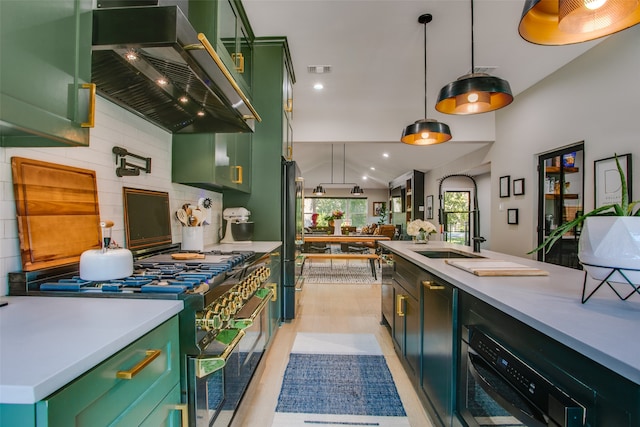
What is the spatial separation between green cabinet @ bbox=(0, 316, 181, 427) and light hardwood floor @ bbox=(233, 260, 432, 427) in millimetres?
1017

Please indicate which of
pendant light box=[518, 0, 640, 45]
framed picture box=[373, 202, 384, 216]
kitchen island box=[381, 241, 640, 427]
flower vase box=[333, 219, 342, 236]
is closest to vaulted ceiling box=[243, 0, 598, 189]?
pendant light box=[518, 0, 640, 45]

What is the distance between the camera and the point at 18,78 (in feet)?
2.43

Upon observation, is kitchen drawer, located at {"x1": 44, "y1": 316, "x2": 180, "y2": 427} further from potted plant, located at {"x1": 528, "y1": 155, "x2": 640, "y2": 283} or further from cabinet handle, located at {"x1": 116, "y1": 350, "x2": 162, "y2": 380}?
potted plant, located at {"x1": 528, "y1": 155, "x2": 640, "y2": 283}

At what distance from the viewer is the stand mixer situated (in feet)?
9.42

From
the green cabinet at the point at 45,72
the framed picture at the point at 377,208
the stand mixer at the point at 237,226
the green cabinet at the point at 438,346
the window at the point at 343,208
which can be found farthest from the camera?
the window at the point at 343,208

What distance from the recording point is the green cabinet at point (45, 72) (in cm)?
73

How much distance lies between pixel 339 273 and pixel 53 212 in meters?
5.38

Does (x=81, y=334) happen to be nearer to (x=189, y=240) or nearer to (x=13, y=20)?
(x=13, y=20)

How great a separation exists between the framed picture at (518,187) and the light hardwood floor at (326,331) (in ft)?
8.57

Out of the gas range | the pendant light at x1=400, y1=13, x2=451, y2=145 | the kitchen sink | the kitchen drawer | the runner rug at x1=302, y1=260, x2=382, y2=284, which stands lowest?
the runner rug at x1=302, y1=260, x2=382, y2=284

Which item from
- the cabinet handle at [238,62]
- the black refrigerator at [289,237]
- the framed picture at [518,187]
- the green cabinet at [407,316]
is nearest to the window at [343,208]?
the framed picture at [518,187]

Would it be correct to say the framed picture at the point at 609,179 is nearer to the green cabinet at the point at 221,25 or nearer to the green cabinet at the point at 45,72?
the green cabinet at the point at 221,25

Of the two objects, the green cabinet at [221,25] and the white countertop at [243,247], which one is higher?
the green cabinet at [221,25]

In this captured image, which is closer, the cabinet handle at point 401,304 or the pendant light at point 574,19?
the pendant light at point 574,19
